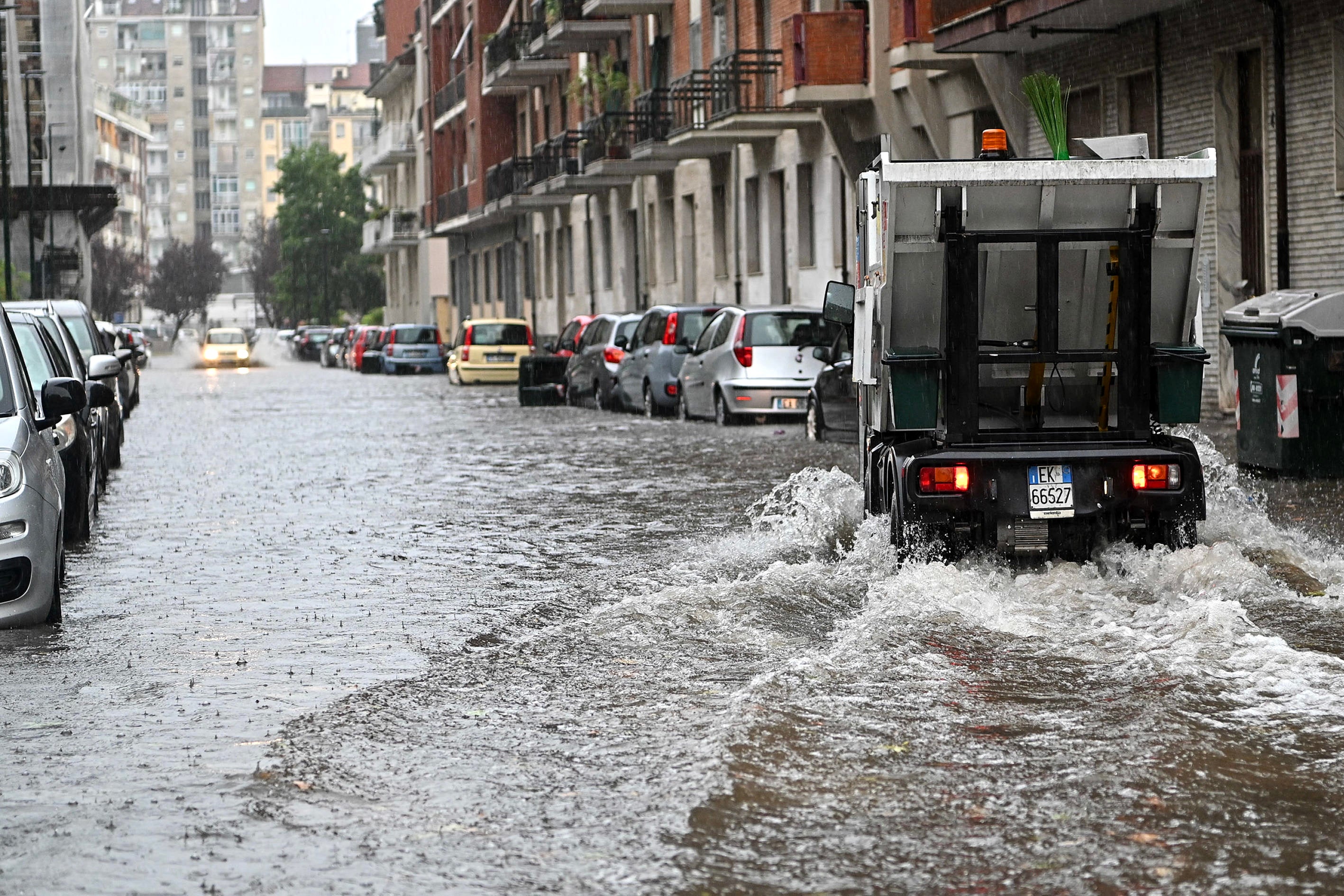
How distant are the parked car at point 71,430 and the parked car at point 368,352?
48.9m

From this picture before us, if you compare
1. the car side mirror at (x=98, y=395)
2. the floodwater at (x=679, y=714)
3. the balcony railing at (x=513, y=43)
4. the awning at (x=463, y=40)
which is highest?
the awning at (x=463, y=40)

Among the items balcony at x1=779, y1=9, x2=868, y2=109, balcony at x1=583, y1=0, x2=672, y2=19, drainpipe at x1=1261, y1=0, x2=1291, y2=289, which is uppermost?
balcony at x1=583, y1=0, x2=672, y2=19

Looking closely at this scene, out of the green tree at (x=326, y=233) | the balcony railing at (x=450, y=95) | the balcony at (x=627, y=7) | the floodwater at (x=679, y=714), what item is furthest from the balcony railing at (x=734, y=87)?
the green tree at (x=326, y=233)

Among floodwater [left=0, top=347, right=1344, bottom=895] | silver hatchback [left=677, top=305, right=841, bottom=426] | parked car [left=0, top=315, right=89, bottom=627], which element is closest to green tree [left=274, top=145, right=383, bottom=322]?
silver hatchback [left=677, top=305, right=841, bottom=426]

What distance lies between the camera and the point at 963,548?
10.7 meters

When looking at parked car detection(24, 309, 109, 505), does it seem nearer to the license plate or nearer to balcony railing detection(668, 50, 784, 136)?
the license plate

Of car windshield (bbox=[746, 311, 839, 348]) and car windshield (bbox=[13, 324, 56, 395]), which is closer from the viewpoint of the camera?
car windshield (bbox=[13, 324, 56, 395])

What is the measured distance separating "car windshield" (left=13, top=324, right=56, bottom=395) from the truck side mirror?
543 centimetres

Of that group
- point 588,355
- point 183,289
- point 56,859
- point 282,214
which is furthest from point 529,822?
point 183,289

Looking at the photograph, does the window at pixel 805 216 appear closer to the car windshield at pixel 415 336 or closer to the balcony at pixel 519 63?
the balcony at pixel 519 63

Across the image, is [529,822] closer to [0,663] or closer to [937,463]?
[0,663]

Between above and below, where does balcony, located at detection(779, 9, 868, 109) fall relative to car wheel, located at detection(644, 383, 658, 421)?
above

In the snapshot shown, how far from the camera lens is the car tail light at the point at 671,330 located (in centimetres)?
2908

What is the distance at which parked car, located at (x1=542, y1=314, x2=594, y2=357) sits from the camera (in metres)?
37.4
